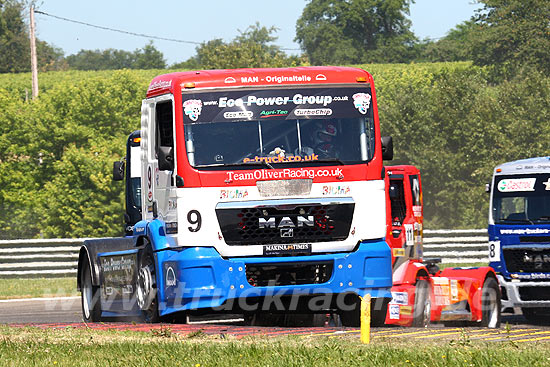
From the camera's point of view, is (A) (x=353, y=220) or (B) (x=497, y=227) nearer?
(A) (x=353, y=220)

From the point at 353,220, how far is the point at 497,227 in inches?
269

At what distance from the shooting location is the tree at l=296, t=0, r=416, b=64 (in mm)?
110000

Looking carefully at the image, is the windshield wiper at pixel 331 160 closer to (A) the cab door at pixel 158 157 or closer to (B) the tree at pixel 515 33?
(A) the cab door at pixel 158 157

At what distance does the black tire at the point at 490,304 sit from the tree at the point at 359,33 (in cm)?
9368

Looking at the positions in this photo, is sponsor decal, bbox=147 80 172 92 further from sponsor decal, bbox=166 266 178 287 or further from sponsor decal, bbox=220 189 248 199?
sponsor decal, bbox=166 266 178 287

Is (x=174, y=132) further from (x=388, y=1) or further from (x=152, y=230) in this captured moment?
(x=388, y=1)

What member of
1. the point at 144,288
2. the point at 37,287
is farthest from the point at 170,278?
the point at 37,287

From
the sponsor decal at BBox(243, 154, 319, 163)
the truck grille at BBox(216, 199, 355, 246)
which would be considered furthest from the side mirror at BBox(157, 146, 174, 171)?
the sponsor decal at BBox(243, 154, 319, 163)

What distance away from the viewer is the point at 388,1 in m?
110

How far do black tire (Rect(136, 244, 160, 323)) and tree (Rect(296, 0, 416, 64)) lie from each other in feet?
318

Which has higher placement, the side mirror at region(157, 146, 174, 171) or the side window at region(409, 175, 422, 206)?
the side mirror at region(157, 146, 174, 171)

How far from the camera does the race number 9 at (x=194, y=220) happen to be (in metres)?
12.4

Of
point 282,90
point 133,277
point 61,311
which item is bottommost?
point 61,311

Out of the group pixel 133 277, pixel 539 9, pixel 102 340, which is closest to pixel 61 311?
pixel 133 277
